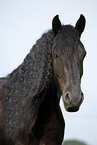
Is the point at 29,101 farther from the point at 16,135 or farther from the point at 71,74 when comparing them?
the point at 71,74

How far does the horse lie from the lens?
3195 mm

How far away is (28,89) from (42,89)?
0.88 feet

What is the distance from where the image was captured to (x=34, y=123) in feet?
10.8

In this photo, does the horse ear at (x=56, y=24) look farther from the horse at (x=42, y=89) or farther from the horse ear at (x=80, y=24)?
the horse ear at (x=80, y=24)

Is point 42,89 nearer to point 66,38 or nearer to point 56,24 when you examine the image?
point 66,38

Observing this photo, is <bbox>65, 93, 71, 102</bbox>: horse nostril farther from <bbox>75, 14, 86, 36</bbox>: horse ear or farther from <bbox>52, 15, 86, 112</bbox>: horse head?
<bbox>75, 14, 86, 36</bbox>: horse ear

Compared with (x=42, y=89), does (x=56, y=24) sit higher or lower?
higher

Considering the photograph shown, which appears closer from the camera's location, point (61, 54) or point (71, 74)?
point (71, 74)

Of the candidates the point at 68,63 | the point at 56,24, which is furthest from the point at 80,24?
the point at 68,63

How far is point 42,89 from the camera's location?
3316 mm

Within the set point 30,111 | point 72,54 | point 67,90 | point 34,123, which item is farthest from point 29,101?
point 72,54

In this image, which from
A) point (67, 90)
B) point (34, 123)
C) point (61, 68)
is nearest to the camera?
point (67, 90)

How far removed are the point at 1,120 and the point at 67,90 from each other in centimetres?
160

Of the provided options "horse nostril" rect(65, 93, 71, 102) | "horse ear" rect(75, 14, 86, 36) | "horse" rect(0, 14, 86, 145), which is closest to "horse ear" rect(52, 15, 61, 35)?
"horse" rect(0, 14, 86, 145)
